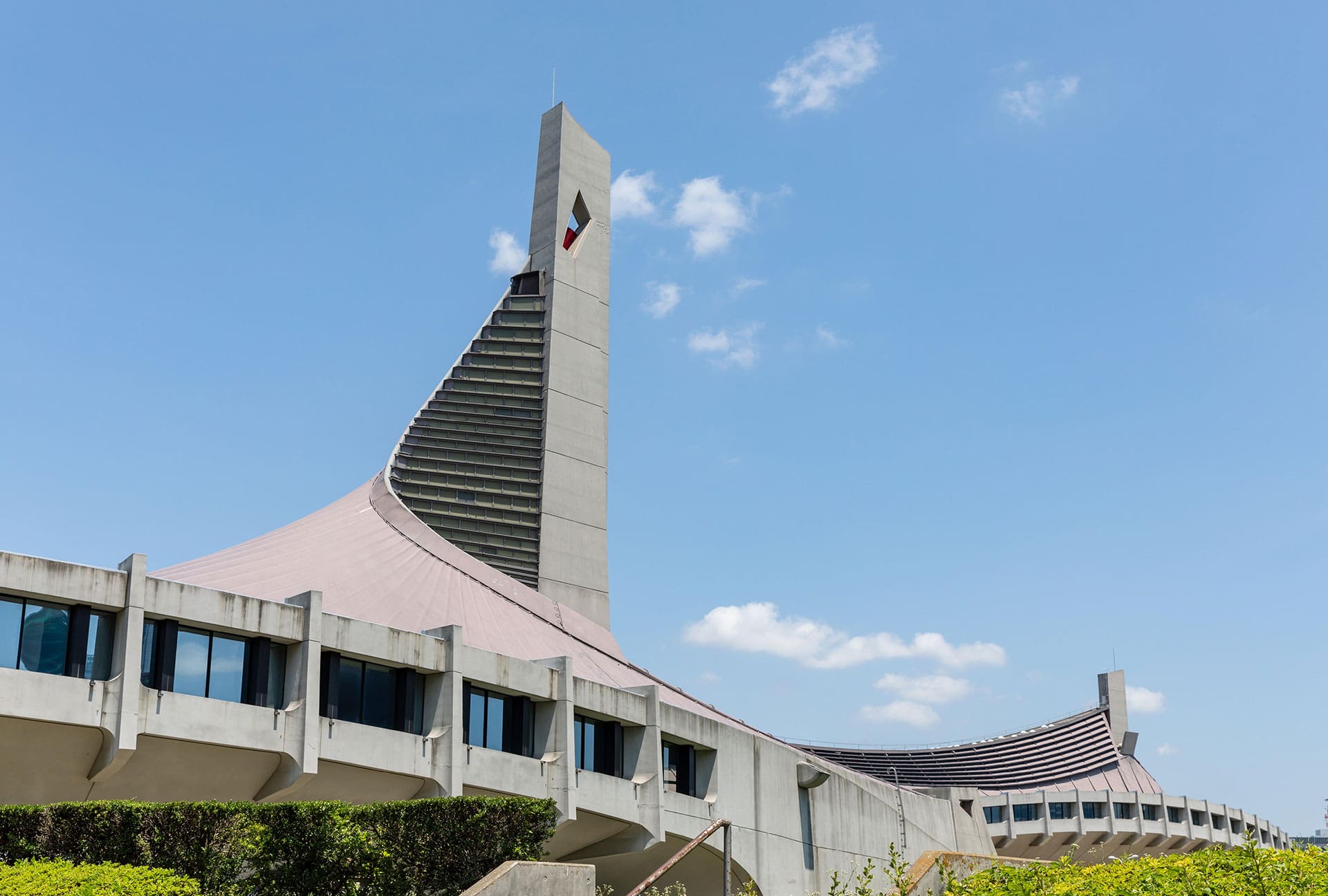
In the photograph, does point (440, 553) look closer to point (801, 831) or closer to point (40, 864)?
point (801, 831)

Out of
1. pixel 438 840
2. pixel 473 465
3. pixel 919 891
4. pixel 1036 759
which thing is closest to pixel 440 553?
pixel 473 465

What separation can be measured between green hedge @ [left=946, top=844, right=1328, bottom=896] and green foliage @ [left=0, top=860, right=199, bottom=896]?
1020 centimetres

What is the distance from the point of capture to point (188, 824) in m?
18.8

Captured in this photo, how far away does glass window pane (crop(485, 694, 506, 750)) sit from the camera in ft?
105

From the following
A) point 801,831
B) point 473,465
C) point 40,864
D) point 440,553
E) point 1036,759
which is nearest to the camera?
point 40,864

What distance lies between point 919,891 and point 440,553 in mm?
23212

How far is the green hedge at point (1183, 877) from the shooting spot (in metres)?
10.2

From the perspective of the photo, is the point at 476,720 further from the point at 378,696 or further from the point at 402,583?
the point at 402,583

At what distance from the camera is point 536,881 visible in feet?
55.9

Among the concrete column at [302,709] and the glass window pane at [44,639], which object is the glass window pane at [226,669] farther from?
the glass window pane at [44,639]

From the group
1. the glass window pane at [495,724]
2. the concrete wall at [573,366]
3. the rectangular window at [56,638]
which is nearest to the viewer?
the rectangular window at [56,638]

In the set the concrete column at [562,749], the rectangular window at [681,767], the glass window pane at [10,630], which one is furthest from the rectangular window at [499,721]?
the glass window pane at [10,630]

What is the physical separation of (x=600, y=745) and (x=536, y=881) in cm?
1793

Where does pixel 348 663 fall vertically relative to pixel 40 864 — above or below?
above
